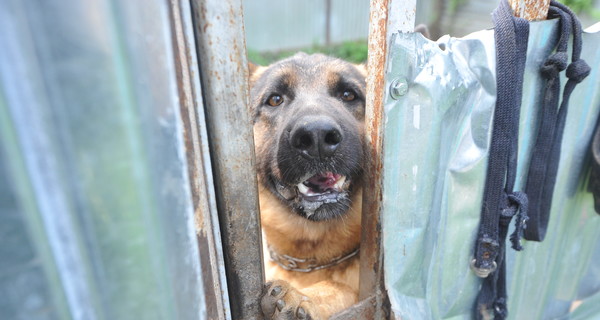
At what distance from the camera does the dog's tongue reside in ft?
6.79

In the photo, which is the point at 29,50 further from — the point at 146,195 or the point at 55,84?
the point at 146,195

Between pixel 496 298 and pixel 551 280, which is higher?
pixel 496 298

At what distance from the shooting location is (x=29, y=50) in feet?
1.62

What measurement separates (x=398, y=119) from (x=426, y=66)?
0.21 meters

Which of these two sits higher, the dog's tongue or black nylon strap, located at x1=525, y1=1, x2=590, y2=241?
black nylon strap, located at x1=525, y1=1, x2=590, y2=241

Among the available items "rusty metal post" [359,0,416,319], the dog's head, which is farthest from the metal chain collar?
"rusty metal post" [359,0,416,319]

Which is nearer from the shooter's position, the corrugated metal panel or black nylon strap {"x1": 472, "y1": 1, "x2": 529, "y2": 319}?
the corrugated metal panel

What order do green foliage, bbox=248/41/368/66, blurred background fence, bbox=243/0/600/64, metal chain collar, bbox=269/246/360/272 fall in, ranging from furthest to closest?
blurred background fence, bbox=243/0/600/64, green foliage, bbox=248/41/368/66, metal chain collar, bbox=269/246/360/272

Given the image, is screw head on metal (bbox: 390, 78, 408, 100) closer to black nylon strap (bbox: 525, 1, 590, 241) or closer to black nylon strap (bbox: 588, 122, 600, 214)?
black nylon strap (bbox: 525, 1, 590, 241)

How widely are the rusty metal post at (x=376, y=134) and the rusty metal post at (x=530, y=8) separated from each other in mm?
488

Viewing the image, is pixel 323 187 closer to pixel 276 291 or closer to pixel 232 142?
pixel 276 291

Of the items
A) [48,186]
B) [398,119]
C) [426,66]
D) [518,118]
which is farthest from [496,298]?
[48,186]

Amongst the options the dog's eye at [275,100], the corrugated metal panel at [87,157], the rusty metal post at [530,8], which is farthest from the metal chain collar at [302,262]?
the corrugated metal panel at [87,157]

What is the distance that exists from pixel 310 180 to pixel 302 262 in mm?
674
